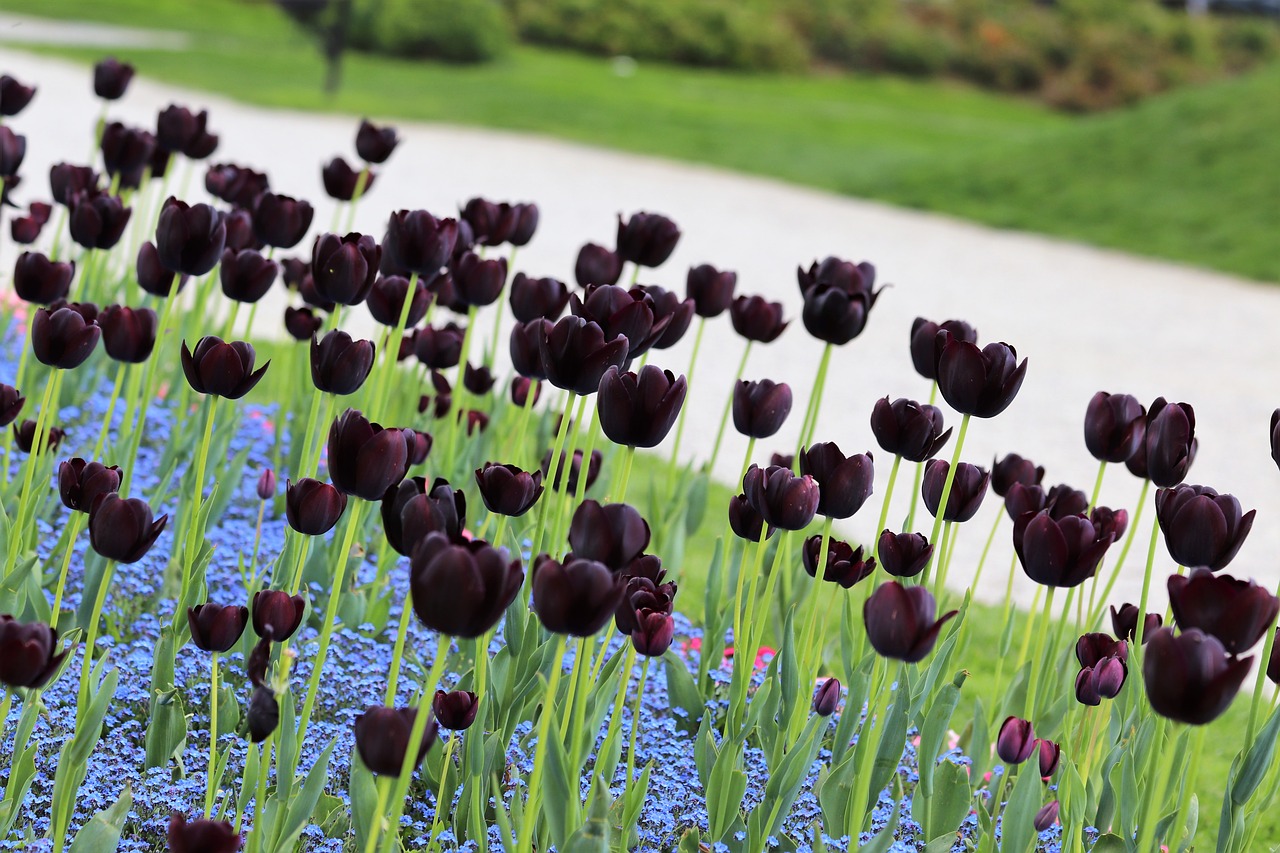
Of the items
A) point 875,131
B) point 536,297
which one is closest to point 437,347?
point 536,297

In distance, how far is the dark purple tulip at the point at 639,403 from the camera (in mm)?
1667

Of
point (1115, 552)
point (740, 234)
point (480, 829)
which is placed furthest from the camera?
point (740, 234)

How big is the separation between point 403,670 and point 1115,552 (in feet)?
10.5

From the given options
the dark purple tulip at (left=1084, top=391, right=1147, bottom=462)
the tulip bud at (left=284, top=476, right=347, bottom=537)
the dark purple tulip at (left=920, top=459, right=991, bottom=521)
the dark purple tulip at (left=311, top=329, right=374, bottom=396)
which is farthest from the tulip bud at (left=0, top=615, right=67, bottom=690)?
the dark purple tulip at (left=1084, top=391, right=1147, bottom=462)

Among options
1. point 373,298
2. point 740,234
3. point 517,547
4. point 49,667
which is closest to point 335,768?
point 517,547

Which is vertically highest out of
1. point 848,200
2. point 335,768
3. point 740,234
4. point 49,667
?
point 848,200

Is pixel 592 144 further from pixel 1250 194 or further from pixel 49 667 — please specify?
pixel 49 667

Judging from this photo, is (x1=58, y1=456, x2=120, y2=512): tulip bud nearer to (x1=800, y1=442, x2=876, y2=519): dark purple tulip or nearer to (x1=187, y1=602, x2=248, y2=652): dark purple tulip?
(x1=187, y1=602, x2=248, y2=652): dark purple tulip

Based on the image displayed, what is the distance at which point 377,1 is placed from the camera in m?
22.3

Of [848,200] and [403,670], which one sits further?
[848,200]

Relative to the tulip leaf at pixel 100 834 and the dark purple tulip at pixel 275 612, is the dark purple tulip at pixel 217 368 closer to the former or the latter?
the dark purple tulip at pixel 275 612

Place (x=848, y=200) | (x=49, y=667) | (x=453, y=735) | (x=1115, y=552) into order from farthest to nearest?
(x=848, y=200), (x=1115, y=552), (x=453, y=735), (x=49, y=667)

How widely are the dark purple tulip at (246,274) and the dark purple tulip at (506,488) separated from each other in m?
0.72

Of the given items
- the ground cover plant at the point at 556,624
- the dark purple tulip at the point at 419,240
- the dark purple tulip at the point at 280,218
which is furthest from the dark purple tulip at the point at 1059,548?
the dark purple tulip at the point at 280,218
